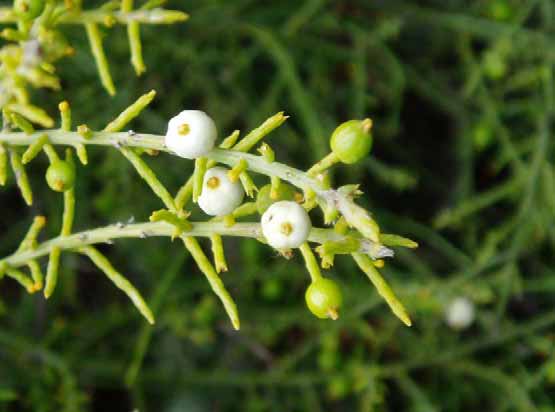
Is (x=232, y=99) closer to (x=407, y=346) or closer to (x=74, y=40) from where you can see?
(x=74, y=40)

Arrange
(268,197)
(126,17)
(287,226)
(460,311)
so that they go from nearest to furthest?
(287,226) → (268,197) → (126,17) → (460,311)

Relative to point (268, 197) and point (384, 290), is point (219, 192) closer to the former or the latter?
point (268, 197)

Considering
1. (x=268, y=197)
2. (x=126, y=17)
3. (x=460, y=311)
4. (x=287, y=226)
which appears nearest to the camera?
(x=287, y=226)

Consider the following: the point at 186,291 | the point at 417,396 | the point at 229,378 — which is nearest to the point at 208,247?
the point at 186,291

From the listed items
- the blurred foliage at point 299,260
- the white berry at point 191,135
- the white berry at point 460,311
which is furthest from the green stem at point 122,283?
the white berry at point 460,311

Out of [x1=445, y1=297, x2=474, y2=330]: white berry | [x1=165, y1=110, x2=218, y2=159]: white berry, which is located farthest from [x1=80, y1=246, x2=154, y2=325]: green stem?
[x1=445, y1=297, x2=474, y2=330]: white berry

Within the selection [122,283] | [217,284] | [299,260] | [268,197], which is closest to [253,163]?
[268,197]

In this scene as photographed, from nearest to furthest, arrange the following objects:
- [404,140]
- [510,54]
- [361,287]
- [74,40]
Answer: [74,40] → [361,287] → [510,54] → [404,140]
